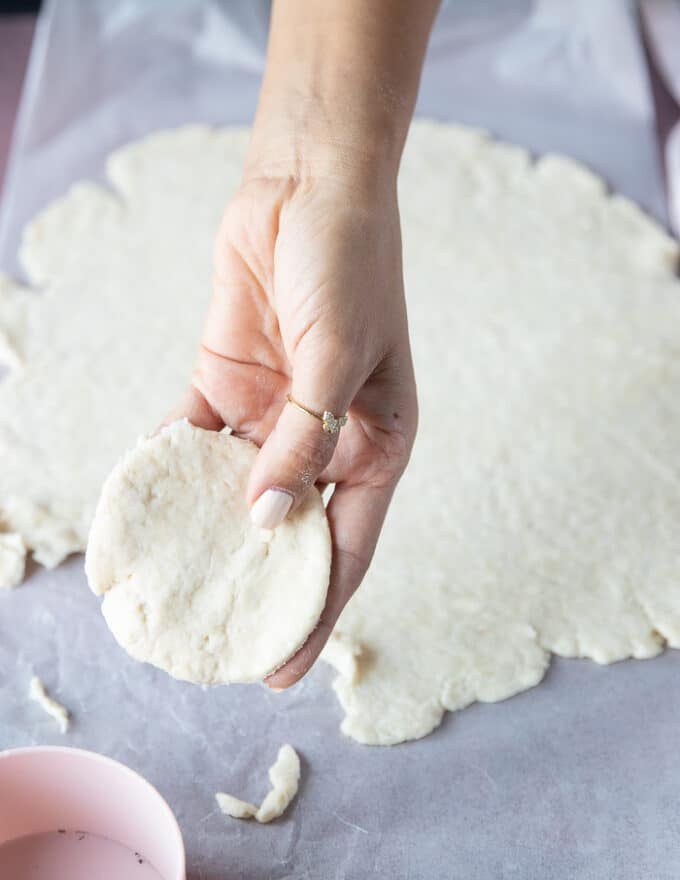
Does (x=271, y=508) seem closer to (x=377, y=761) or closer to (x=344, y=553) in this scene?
(x=344, y=553)

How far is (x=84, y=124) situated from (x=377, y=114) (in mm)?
1523

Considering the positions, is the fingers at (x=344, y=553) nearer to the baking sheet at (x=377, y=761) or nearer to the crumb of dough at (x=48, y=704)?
the baking sheet at (x=377, y=761)

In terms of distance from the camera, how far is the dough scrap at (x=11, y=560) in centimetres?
195

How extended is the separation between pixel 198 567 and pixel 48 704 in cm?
49

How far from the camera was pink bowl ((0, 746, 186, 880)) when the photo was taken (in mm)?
1412

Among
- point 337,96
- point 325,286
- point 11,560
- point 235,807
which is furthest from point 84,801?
point 337,96

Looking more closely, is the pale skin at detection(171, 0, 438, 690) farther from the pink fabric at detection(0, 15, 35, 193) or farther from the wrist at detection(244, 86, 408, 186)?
the pink fabric at detection(0, 15, 35, 193)

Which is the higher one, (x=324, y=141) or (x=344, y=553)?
(x=324, y=141)

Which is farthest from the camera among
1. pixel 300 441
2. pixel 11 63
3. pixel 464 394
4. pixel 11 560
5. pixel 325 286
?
pixel 11 63

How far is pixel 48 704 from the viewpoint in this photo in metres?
1.79

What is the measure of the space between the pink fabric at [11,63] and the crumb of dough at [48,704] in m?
2.28

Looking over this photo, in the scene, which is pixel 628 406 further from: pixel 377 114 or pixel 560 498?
pixel 377 114

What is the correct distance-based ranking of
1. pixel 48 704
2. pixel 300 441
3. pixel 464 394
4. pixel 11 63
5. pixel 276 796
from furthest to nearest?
1. pixel 11 63
2. pixel 464 394
3. pixel 48 704
4. pixel 276 796
5. pixel 300 441

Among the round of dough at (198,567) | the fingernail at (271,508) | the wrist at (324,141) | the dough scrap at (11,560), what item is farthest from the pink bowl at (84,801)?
the wrist at (324,141)
